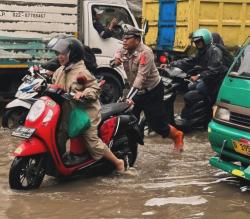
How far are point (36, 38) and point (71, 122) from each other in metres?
4.81

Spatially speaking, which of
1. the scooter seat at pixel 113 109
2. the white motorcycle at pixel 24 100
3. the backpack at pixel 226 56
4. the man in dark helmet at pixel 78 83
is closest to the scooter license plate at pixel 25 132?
the man in dark helmet at pixel 78 83

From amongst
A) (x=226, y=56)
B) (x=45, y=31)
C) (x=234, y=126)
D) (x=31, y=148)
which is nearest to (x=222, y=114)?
(x=234, y=126)

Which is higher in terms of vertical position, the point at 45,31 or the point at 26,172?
the point at 45,31

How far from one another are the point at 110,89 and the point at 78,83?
5.26 metres

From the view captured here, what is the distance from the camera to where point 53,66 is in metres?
8.45

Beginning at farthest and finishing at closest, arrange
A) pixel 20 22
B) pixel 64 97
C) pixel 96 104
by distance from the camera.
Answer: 1. pixel 20 22
2. pixel 96 104
3. pixel 64 97

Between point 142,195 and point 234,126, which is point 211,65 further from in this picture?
point 142,195

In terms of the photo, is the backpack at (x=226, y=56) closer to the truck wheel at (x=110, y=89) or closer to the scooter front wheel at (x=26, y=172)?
the truck wheel at (x=110, y=89)

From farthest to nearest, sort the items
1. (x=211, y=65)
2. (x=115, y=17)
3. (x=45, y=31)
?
1. (x=115, y=17)
2. (x=45, y=31)
3. (x=211, y=65)

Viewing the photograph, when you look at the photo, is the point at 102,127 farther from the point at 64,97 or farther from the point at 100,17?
the point at 100,17

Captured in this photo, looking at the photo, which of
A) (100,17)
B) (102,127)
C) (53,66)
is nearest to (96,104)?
(102,127)

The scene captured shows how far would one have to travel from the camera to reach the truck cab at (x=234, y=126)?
17.6 ft

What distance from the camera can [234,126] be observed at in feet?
18.1

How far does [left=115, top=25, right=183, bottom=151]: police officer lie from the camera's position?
6634 mm
